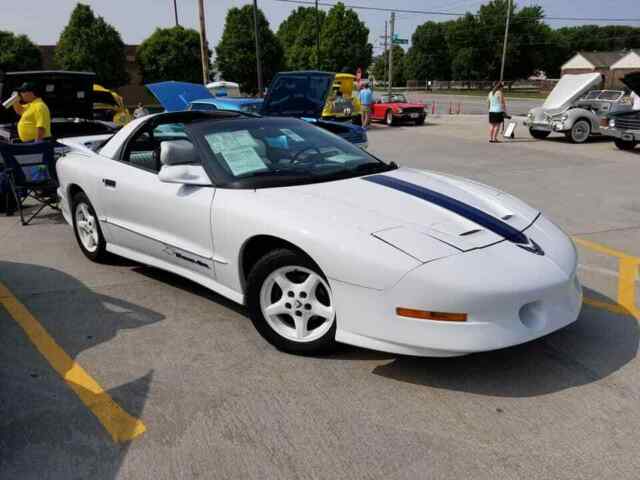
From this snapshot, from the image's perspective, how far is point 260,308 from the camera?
128 inches

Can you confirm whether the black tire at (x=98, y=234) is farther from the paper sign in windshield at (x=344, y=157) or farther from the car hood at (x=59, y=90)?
the car hood at (x=59, y=90)

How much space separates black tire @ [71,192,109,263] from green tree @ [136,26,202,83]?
42.0 m

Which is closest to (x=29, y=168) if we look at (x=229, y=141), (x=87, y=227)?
(x=87, y=227)

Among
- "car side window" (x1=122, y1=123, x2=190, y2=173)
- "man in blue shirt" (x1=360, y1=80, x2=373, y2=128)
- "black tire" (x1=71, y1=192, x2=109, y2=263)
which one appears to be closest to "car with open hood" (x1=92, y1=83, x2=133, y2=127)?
"man in blue shirt" (x1=360, y1=80, x2=373, y2=128)

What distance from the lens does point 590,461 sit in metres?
2.31

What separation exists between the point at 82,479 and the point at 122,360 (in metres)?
1.03

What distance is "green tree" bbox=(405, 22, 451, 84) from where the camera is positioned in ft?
297

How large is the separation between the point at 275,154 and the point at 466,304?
1.80 metres

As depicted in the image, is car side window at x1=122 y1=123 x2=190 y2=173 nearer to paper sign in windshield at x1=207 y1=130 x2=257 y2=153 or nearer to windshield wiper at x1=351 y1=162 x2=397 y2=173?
paper sign in windshield at x1=207 y1=130 x2=257 y2=153

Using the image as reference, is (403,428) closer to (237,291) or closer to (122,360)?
(237,291)

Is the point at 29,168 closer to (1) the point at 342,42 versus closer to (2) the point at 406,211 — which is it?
(2) the point at 406,211

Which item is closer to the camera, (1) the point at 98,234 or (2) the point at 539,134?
(1) the point at 98,234

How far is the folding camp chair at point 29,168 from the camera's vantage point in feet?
21.0

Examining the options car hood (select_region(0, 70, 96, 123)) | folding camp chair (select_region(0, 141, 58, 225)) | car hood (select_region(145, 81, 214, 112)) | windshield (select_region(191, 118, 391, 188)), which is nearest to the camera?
windshield (select_region(191, 118, 391, 188))
